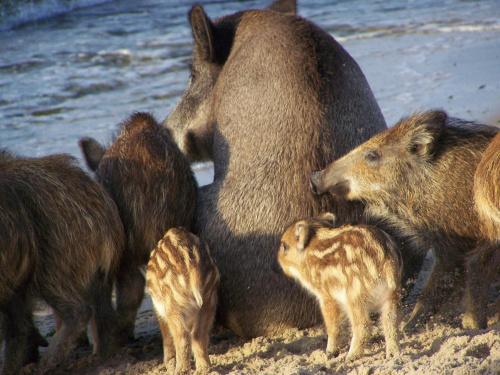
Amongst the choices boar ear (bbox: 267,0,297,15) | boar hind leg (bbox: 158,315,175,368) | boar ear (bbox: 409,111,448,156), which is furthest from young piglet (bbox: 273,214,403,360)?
boar ear (bbox: 267,0,297,15)

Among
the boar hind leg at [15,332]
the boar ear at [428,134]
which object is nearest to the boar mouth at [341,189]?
the boar ear at [428,134]

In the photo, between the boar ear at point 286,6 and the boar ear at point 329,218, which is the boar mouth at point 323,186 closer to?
the boar ear at point 329,218

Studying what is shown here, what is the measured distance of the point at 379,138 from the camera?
4586 mm

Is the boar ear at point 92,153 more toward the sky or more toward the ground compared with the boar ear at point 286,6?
more toward the ground

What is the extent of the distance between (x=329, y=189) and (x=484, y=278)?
1.08 metres

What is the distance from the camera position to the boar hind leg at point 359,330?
3.85 m

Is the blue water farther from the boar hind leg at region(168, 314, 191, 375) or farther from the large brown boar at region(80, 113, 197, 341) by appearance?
the boar hind leg at region(168, 314, 191, 375)

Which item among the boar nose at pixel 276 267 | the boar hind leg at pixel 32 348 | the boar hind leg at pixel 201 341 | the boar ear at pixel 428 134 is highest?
the boar ear at pixel 428 134

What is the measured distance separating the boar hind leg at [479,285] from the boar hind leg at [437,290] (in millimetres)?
121

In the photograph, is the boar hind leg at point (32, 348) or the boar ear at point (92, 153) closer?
the boar hind leg at point (32, 348)

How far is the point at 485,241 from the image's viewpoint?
416 cm

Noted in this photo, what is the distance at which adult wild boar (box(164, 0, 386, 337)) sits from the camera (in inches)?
184

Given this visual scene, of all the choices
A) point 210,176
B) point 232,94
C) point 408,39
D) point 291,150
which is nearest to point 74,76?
point 210,176

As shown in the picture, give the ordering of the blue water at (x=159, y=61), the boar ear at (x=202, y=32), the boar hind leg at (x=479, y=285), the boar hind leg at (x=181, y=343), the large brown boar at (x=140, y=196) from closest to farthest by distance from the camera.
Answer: the boar hind leg at (x=181, y=343)
the boar hind leg at (x=479, y=285)
the large brown boar at (x=140, y=196)
the boar ear at (x=202, y=32)
the blue water at (x=159, y=61)
